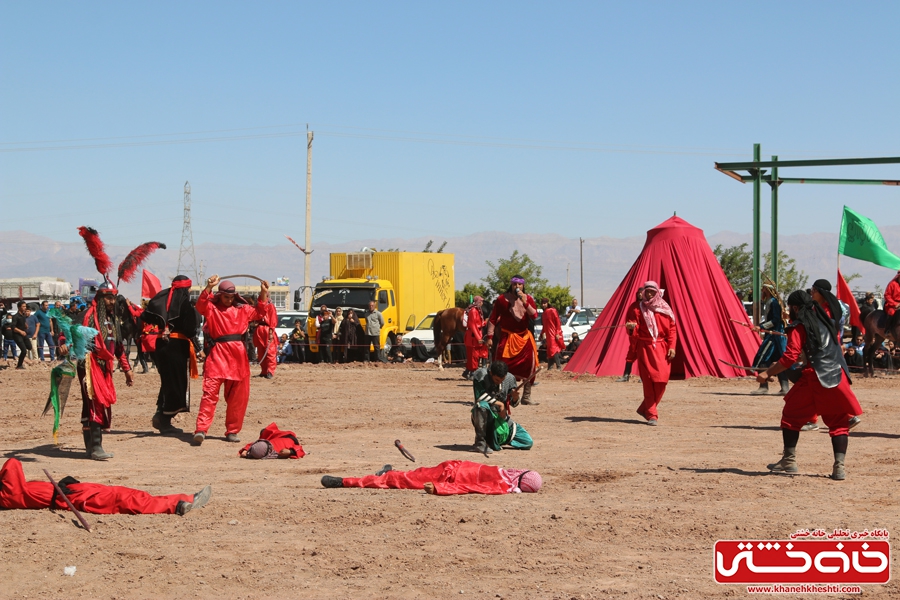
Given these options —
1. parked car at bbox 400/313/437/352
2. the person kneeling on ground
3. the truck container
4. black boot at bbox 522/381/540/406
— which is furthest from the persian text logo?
the truck container

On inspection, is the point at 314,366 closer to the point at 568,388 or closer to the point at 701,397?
the point at 568,388

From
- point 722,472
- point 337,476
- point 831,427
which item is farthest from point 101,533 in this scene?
point 831,427

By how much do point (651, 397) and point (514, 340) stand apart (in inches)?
71.7

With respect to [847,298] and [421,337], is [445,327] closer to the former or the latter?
[421,337]

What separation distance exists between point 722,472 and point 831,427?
0.97 meters

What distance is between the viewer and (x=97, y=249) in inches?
383

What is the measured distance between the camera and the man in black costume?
1070 cm

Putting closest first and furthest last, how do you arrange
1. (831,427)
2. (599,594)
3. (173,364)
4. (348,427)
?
1. (599,594)
2. (831,427)
3. (173,364)
4. (348,427)

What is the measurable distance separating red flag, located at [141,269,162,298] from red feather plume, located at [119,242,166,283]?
0.26m

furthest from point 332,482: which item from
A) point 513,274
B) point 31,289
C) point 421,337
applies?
point 513,274

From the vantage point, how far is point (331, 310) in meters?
26.5

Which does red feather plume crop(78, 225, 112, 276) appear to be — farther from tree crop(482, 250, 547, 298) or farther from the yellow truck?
tree crop(482, 250, 547, 298)

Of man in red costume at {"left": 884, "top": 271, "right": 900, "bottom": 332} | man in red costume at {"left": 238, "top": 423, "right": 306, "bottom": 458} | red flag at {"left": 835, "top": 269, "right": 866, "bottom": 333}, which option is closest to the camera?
man in red costume at {"left": 238, "top": 423, "right": 306, "bottom": 458}

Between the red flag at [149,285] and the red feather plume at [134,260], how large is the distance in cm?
26
